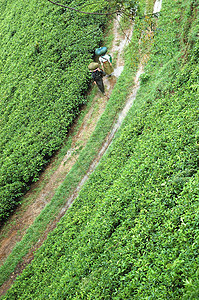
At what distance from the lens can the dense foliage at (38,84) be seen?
15.2 metres

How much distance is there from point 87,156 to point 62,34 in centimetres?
1332

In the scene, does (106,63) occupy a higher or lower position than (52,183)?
higher

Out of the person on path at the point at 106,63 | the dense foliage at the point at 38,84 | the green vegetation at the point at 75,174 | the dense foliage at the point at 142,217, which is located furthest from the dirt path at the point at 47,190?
the dense foliage at the point at 142,217

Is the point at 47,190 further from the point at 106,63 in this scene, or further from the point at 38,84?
the point at 38,84

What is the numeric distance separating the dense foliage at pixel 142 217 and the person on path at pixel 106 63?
4743 mm

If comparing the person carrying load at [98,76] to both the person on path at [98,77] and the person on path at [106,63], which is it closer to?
the person on path at [98,77]

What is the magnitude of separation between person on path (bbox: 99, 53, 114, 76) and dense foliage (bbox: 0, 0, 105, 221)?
165 cm

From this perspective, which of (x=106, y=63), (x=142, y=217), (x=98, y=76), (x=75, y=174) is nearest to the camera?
(x=142, y=217)

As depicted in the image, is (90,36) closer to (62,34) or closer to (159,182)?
(62,34)

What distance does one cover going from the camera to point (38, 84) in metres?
19.5

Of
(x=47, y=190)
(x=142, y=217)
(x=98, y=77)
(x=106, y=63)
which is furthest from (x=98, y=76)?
(x=142, y=217)

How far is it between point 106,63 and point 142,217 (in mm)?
11921

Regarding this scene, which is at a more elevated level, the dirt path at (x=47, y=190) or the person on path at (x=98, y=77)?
the person on path at (x=98, y=77)

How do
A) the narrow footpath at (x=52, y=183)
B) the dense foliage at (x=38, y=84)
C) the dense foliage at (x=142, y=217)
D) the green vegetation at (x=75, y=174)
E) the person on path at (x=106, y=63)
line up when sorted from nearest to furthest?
the dense foliage at (x=142, y=217), the green vegetation at (x=75, y=174), the narrow footpath at (x=52, y=183), the dense foliage at (x=38, y=84), the person on path at (x=106, y=63)
